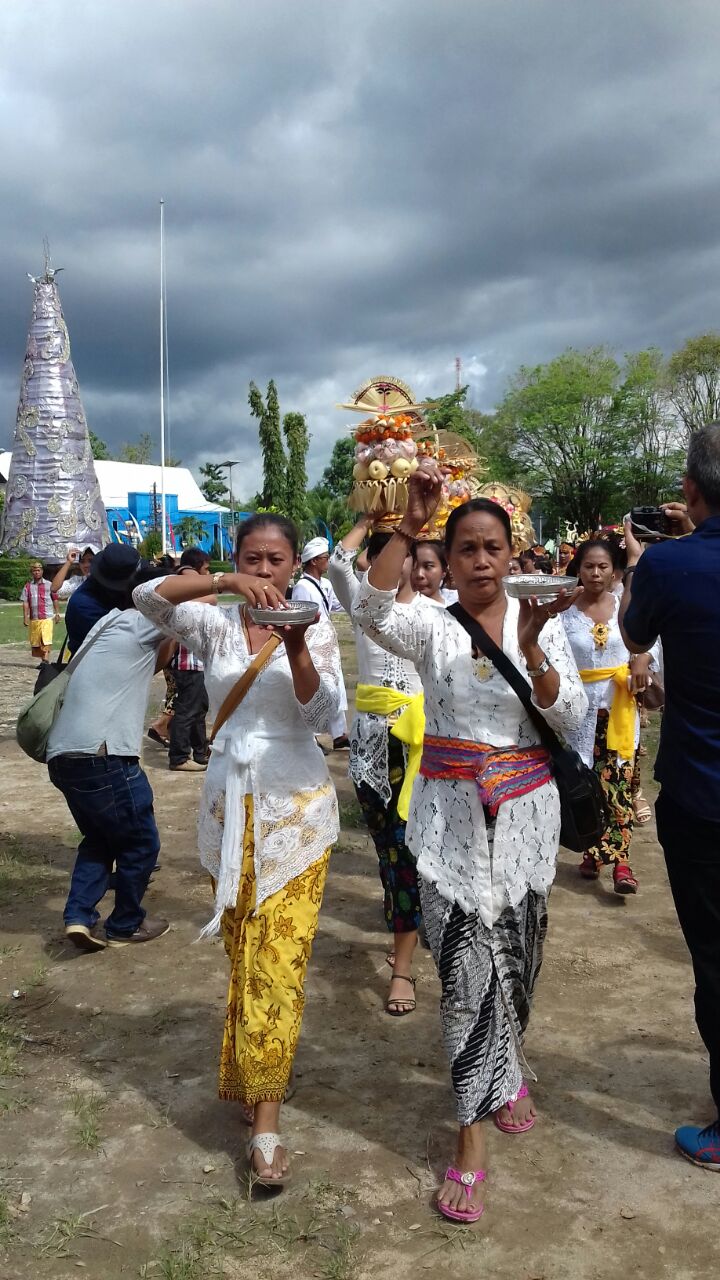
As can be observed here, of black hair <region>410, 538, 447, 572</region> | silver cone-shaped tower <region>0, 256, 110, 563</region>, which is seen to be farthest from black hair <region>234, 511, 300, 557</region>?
silver cone-shaped tower <region>0, 256, 110, 563</region>

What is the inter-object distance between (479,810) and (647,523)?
1.64 metres

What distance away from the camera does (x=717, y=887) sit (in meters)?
2.72

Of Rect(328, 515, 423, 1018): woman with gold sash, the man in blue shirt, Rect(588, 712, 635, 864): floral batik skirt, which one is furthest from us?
Rect(588, 712, 635, 864): floral batik skirt

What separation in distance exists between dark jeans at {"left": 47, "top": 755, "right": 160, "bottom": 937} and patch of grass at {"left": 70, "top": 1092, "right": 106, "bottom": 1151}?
4.26 ft

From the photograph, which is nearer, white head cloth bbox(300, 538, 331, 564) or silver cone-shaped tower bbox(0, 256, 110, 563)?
white head cloth bbox(300, 538, 331, 564)

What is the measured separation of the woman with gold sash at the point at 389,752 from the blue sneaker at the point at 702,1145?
1.32 metres

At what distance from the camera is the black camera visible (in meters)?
3.51

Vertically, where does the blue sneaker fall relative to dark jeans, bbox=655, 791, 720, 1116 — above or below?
below

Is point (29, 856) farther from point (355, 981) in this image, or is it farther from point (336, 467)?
point (336, 467)

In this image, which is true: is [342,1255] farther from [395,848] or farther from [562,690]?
[395,848]

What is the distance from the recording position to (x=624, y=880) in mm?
5234

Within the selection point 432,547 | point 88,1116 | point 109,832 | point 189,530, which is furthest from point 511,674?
point 189,530

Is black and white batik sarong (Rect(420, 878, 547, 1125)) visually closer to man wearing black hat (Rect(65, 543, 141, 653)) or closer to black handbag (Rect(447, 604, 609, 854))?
black handbag (Rect(447, 604, 609, 854))

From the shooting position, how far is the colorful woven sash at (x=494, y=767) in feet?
8.89
